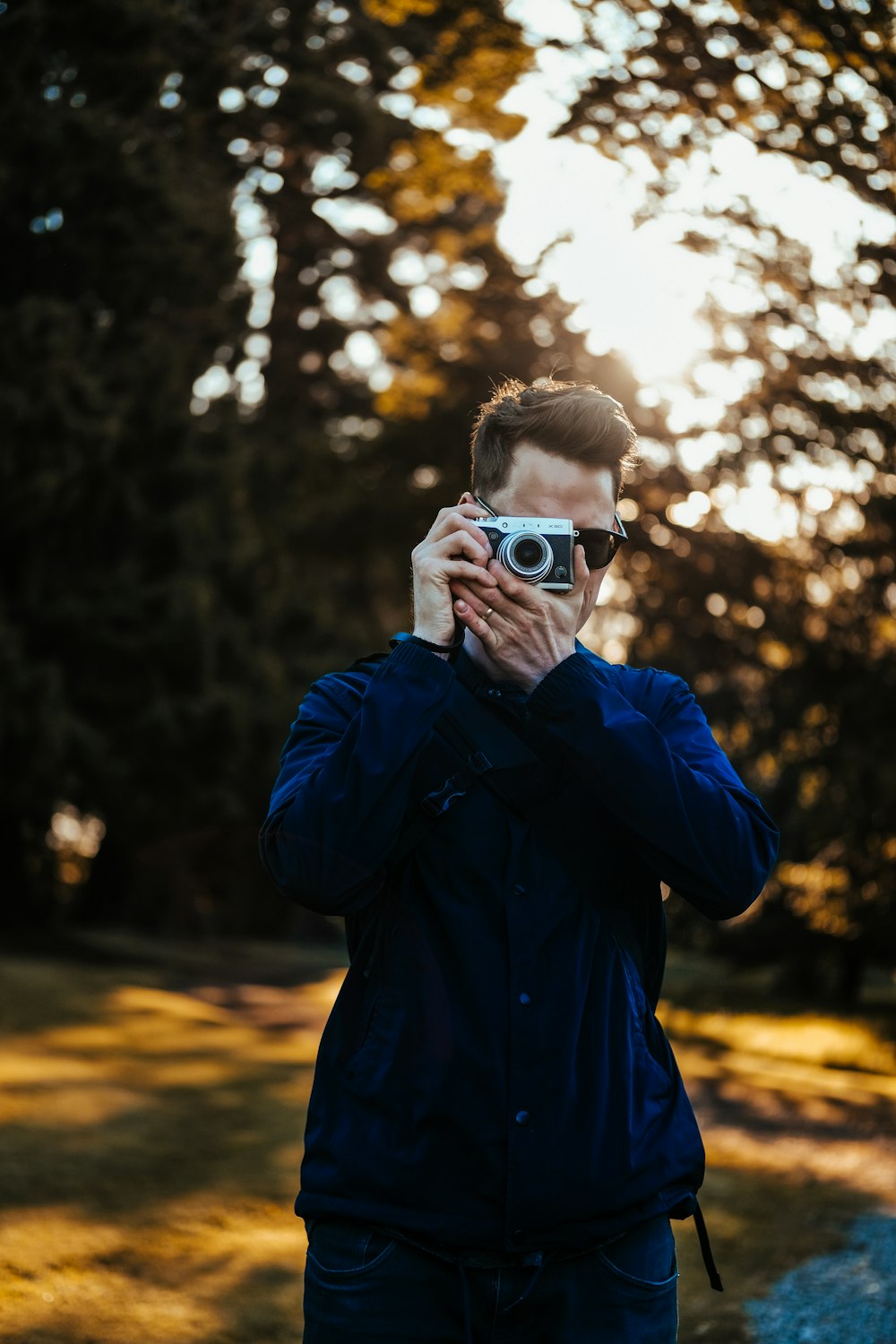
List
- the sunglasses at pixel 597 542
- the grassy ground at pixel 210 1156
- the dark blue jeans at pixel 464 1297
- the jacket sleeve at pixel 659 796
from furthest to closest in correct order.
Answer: the grassy ground at pixel 210 1156
the sunglasses at pixel 597 542
the jacket sleeve at pixel 659 796
the dark blue jeans at pixel 464 1297

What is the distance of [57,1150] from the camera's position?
22.1 ft

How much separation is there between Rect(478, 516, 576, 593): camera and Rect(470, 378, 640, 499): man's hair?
13 centimetres

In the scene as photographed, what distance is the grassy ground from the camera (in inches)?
197

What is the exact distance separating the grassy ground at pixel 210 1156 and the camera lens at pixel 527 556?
3.67 meters

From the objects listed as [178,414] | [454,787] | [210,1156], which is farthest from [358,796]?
[178,414]

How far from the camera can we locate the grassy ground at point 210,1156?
5.00 meters

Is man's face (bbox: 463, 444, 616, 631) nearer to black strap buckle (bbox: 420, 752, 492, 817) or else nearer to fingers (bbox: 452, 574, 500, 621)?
fingers (bbox: 452, 574, 500, 621)

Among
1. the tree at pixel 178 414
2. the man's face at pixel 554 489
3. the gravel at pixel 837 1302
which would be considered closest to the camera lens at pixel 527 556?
the man's face at pixel 554 489

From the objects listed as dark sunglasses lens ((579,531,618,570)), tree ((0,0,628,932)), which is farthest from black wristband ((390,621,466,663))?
tree ((0,0,628,932))

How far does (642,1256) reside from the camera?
1861 mm

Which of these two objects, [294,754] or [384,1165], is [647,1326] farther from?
[294,754]

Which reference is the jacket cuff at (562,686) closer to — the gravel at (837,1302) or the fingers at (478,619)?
the fingers at (478,619)

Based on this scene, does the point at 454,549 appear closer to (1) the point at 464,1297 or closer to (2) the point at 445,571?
(2) the point at 445,571

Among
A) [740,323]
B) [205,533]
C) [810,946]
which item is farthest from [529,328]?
[810,946]
